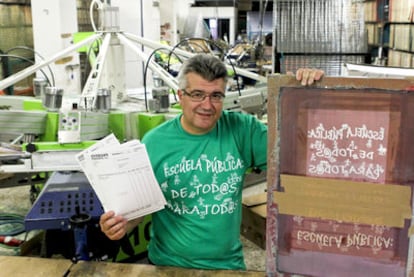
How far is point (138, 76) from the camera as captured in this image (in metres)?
4.95

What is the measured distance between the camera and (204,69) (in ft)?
4.60

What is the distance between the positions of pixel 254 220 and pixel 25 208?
4.89ft

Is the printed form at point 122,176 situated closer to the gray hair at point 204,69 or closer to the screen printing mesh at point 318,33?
the gray hair at point 204,69

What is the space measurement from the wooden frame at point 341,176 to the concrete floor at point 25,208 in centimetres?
122

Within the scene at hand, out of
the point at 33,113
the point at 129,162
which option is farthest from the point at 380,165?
the point at 33,113

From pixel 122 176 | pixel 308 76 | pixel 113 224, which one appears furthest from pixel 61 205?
pixel 308 76

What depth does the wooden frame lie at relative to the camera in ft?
3.23

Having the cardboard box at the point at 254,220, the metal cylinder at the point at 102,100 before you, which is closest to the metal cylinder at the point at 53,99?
the metal cylinder at the point at 102,100

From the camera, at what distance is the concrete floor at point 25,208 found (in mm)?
2438

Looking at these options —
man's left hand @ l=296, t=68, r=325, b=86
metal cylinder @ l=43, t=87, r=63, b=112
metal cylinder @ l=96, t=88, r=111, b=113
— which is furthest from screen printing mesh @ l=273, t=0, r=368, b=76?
man's left hand @ l=296, t=68, r=325, b=86

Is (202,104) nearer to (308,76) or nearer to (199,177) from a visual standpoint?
(199,177)

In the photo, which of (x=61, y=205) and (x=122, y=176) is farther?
(x=61, y=205)

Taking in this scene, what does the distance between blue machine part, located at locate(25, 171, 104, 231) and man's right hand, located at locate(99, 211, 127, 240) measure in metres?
0.43

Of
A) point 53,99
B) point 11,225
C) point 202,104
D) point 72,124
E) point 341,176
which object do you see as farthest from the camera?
point 11,225
